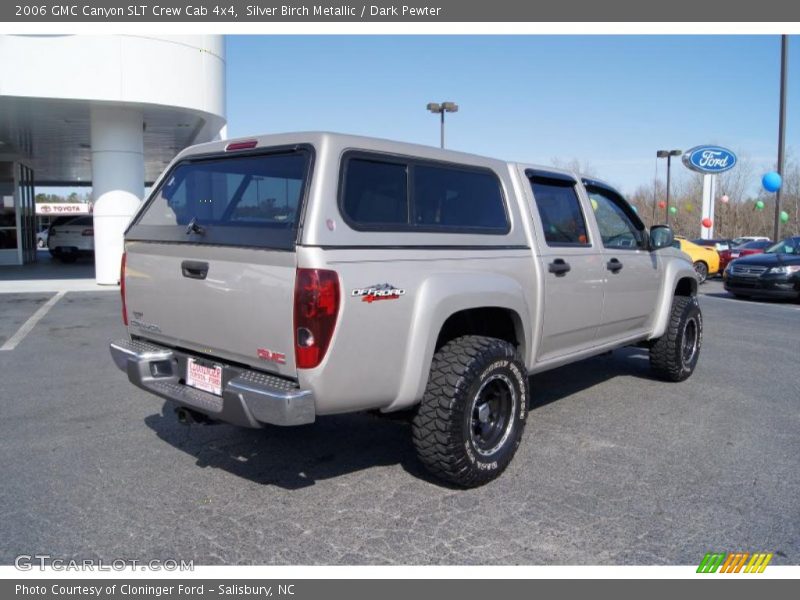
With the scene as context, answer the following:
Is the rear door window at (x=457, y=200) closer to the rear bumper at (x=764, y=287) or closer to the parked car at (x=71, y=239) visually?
the rear bumper at (x=764, y=287)

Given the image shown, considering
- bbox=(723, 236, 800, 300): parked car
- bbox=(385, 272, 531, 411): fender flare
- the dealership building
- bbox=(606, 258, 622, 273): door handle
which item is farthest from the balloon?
bbox=(385, 272, 531, 411): fender flare

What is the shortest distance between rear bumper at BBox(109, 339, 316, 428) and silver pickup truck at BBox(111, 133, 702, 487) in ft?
0.04

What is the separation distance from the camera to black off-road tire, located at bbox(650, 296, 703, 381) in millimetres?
6355

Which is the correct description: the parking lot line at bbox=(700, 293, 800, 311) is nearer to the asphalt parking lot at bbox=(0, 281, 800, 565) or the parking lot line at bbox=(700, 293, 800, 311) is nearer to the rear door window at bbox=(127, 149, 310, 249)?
the asphalt parking lot at bbox=(0, 281, 800, 565)

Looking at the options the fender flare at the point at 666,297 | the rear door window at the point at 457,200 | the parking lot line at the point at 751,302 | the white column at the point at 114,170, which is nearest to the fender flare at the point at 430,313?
the rear door window at the point at 457,200

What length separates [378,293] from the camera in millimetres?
3406

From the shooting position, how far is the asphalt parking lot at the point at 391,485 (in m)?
3.30

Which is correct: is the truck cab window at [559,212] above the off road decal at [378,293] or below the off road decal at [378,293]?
above

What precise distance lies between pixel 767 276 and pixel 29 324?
13858 mm

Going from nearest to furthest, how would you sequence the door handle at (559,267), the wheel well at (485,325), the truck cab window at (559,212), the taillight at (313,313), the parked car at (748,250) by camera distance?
the taillight at (313,313) → the wheel well at (485,325) → the door handle at (559,267) → the truck cab window at (559,212) → the parked car at (748,250)

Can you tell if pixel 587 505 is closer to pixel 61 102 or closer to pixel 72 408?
pixel 72 408

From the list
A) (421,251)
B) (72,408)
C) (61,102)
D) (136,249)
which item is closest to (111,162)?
(61,102)

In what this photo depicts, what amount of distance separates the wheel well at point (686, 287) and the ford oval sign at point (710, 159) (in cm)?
2031

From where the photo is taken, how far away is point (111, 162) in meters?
14.2
